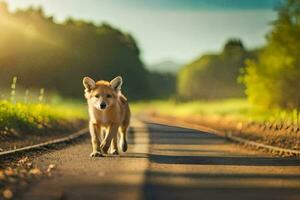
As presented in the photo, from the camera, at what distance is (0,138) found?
21219 millimetres

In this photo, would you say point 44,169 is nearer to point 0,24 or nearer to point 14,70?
Answer: point 14,70

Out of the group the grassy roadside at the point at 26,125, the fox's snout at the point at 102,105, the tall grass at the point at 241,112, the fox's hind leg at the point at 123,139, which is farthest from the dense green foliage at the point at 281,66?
the fox's snout at the point at 102,105

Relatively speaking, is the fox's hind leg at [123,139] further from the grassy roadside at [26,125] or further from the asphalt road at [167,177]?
the grassy roadside at [26,125]

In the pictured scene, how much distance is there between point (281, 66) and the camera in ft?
161

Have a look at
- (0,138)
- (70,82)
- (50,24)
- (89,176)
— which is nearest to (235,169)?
(89,176)

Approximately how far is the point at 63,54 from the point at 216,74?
239 feet

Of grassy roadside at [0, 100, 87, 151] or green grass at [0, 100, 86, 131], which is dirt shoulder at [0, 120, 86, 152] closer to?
grassy roadside at [0, 100, 87, 151]

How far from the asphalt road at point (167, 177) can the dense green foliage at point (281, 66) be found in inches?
1233

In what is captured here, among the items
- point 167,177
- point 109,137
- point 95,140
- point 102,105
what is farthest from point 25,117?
point 167,177

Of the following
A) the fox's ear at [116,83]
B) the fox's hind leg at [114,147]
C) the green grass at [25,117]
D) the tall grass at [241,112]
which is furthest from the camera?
the tall grass at [241,112]

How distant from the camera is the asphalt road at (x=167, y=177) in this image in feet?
32.0

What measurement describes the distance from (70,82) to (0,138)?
4556 centimetres

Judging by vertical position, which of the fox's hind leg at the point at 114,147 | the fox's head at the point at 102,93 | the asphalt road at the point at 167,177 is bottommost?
the asphalt road at the point at 167,177

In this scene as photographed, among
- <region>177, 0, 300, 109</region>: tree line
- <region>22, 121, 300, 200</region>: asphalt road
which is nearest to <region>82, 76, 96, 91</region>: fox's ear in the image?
<region>22, 121, 300, 200</region>: asphalt road
